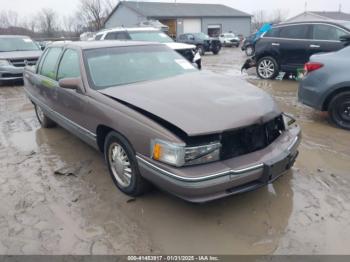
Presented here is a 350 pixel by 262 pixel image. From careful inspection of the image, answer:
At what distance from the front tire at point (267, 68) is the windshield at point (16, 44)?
26.6 feet

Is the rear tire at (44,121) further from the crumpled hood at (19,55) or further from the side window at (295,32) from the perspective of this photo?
the side window at (295,32)

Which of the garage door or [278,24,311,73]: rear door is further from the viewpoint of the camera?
the garage door

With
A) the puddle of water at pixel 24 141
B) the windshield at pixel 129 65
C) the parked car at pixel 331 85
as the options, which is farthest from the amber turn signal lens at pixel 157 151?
the parked car at pixel 331 85

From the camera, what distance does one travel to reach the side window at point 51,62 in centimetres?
501

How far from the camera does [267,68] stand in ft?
34.1

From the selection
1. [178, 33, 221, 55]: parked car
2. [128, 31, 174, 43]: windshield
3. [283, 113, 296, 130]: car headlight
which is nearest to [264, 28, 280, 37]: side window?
[128, 31, 174, 43]: windshield

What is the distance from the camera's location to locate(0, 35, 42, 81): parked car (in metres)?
10.5

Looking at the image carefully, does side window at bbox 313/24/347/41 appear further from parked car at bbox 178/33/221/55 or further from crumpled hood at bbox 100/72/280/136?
parked car at bbox 178/33/221/55

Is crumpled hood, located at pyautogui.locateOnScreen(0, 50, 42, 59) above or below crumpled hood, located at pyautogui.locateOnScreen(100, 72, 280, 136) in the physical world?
above

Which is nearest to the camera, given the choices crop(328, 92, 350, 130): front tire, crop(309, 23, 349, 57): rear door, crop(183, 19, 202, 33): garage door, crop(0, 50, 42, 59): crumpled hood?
crop(328, 92, 350, 130): front tire

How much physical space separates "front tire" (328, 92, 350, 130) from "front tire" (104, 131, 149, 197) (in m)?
3.74

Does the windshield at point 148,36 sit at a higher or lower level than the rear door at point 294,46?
higher

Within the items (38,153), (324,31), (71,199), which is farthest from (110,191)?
(324,31)

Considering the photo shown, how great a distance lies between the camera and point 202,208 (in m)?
3.26
